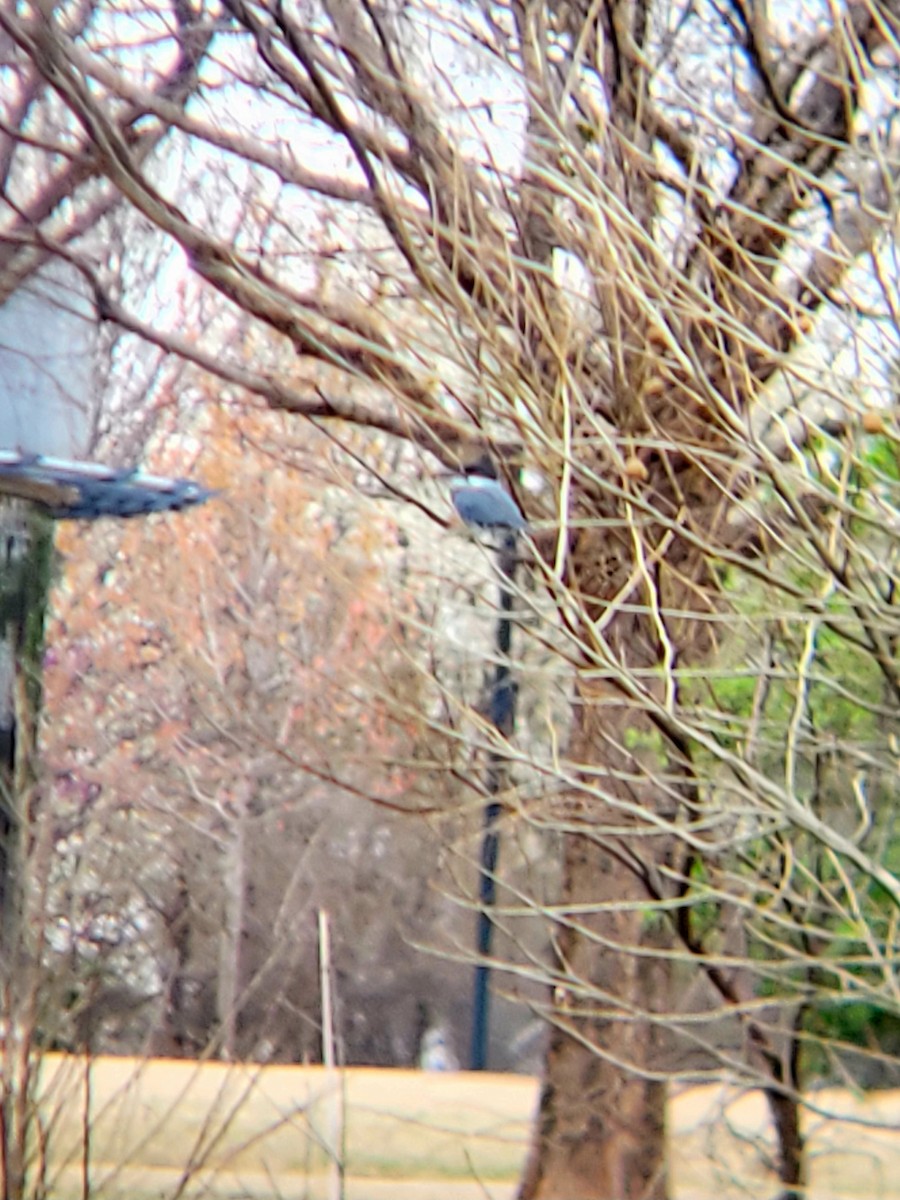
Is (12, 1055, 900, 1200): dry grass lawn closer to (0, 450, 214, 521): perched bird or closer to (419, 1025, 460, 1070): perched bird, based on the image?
(0, 450, 214, 521): perched bird

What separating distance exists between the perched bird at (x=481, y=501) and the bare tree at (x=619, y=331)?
0.45 ft

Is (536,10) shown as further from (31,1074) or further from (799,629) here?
(31,1074)

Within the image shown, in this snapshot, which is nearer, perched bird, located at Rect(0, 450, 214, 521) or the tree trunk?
the tree trunk

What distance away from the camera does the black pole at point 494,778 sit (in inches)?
208

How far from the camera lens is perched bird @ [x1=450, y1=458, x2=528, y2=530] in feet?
17.0

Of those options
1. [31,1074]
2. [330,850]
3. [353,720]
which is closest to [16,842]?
[31,1074]

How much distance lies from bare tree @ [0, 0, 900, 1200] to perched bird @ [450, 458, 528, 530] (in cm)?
14

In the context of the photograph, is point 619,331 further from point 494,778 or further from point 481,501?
point 494,778

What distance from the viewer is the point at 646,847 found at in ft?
20.5

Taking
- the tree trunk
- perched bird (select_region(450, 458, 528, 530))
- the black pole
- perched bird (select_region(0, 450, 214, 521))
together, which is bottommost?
the tree trunk

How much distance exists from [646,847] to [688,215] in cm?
251

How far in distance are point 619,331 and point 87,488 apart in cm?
398

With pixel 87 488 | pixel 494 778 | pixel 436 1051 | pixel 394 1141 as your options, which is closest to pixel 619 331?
pixel 494 778

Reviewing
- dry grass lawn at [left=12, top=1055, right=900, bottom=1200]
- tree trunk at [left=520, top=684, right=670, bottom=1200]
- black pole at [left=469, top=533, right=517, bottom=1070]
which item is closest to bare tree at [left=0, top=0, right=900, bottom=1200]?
tree trunk at [left=520, top=684, right=670, bottom=1200]
